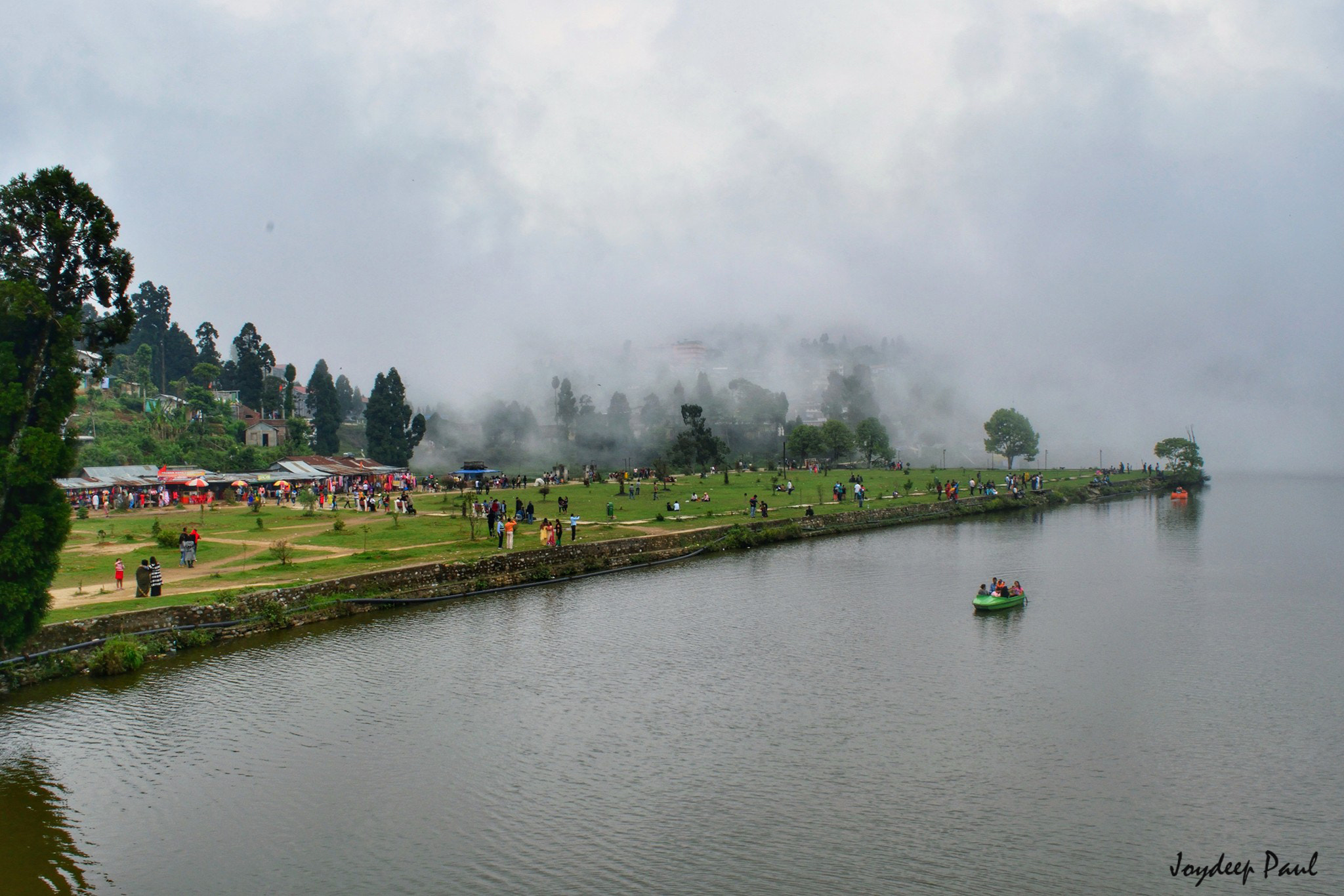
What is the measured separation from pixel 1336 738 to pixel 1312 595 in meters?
23.6

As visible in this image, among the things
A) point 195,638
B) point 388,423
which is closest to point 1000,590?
point 195,638

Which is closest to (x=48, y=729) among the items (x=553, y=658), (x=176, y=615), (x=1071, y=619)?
(x=176, y=615)

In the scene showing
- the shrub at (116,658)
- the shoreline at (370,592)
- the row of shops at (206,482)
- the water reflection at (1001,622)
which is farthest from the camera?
the row of shops at (206,482)

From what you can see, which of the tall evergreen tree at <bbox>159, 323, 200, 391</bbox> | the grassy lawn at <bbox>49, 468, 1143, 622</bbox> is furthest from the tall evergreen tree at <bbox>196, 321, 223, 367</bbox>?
the grassy lawn at <bbox>49, 468, 1143, 622</bbox>

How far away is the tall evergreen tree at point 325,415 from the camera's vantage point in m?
106

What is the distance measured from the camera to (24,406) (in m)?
23.4

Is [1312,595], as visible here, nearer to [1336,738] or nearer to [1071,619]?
[1071,619]

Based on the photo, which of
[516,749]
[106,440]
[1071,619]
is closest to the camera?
[516,749]

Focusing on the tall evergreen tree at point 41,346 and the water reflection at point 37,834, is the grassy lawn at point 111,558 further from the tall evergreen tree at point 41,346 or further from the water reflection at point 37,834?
the water reflection at point 37,834

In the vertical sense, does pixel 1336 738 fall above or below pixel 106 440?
below

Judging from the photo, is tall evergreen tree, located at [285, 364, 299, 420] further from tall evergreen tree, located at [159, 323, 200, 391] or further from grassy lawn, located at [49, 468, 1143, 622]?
grassy lawn, located at [49, 468, 1143, 622]

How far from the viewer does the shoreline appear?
27203mm

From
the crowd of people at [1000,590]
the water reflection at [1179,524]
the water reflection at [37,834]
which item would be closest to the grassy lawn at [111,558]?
the water reflection at [37,834]

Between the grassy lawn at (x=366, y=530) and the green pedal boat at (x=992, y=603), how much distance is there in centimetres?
2070
